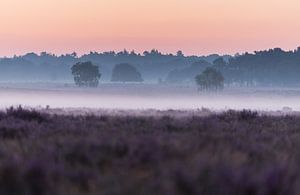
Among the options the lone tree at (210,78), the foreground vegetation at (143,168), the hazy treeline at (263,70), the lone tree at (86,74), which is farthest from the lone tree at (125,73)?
the foreground vegetation at (143,168)

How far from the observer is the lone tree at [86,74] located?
145250mm

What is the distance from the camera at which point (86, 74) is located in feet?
491

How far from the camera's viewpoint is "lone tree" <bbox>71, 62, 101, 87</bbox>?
145250 millimetres

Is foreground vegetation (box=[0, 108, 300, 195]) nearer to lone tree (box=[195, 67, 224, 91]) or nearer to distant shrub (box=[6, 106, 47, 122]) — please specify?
distant shrub (box=[6, 106, 47, 122])

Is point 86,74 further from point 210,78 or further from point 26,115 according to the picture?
point 26,115

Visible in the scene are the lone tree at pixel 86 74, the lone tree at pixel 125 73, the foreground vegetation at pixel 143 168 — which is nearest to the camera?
the foreground vegetation at pixel 143 168

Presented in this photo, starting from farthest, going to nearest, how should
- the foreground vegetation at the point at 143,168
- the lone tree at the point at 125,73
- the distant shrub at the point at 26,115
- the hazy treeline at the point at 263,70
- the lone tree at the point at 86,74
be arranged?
the lone tree at the point at 125,73, the hazy treeline at the point at 263,70, the lone tree at the point at 86,74, the distant shrub at the point at 26,115, the foreground vegetation at the point at 143,168

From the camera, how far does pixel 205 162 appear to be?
8336 mm

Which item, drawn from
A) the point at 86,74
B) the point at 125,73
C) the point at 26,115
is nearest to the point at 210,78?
the point at 86,74

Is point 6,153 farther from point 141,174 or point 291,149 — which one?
point 291,149

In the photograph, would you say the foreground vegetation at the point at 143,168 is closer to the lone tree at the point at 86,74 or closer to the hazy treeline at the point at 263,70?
the lone tree at the point at 86,74

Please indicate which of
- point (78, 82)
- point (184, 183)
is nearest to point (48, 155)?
point (184, 183)

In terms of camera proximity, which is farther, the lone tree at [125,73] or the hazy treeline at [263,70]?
the lone tree at [125,73]

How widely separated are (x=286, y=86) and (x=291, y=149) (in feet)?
555
